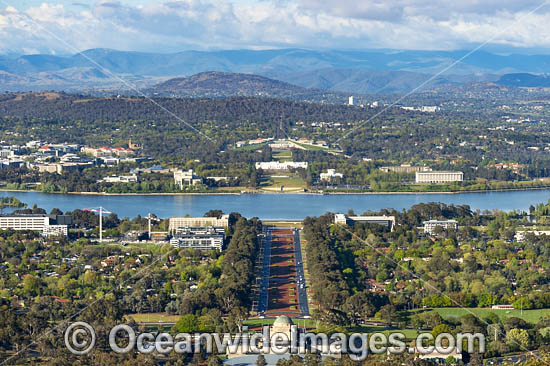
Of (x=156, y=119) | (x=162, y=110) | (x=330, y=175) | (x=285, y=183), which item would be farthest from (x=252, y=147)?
(x=162, y=110)

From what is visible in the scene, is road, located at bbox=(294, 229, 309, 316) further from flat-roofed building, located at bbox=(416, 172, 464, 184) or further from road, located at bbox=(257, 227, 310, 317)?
flat-roofed building, located at bbox=(416, 172, 464, 184)

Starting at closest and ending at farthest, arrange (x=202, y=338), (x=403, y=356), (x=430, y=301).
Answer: (x=403, y=356), (x=202, y=338), (x=430, y=301)

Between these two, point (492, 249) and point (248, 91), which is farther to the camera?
point (248, 91)

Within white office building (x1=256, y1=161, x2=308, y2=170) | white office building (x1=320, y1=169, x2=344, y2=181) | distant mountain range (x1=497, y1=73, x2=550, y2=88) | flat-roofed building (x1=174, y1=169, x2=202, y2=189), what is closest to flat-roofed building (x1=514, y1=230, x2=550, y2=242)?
white office building (x1=320, y1=169, x2=344, y2=181)

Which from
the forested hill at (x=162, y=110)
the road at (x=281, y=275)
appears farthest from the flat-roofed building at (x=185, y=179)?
the forested hill at (x=162, y=110)

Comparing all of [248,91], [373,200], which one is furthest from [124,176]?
[248,91]

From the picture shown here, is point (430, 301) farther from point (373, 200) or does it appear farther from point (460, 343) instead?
point (373, 200)
